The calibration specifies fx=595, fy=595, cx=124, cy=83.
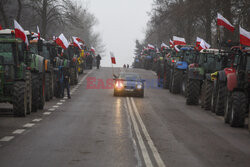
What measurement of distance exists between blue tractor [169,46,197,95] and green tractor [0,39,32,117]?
14.9m

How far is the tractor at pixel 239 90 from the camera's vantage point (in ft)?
56.6

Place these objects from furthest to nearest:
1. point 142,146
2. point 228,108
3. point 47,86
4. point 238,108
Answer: point 47,86 < point 228,108 < point 238,108 < point 142,146

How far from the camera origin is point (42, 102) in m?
22.1

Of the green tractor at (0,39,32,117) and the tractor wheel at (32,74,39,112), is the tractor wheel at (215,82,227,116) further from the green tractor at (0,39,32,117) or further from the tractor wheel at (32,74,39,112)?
the green tractor at (0,39,32,117)

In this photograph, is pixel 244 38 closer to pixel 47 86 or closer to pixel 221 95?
pixel 221 95

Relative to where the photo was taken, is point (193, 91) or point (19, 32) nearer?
point (19, 32)

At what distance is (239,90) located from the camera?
17.9 meters

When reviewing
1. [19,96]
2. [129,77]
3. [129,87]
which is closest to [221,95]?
[19,96]

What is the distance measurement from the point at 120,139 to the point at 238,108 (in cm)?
499

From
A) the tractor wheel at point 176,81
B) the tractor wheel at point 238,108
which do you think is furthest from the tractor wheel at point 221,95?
the tractor wheel at point 176,81

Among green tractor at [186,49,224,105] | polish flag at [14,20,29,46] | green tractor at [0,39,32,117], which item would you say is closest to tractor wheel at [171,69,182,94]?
green tractor at [186,49,224,105]

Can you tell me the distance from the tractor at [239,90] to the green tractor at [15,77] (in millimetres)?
6231

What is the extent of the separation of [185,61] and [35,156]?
23.6 meters

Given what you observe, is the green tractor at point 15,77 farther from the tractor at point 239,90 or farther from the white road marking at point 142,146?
the tractor at point 239,90
